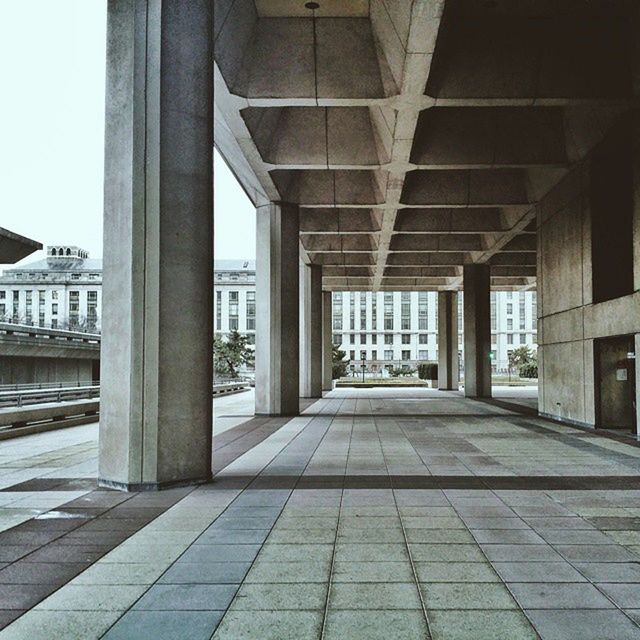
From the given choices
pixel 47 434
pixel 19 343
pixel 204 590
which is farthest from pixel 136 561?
pixel 19 343

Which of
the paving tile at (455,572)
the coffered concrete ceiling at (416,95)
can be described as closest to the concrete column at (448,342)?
the coffered concrete ceiling at (416,95)

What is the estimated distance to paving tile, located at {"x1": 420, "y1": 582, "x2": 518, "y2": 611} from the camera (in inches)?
200

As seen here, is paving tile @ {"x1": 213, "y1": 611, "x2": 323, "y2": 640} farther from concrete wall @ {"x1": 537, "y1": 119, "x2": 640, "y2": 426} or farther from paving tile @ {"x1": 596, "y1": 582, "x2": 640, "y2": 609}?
concrete wall @ {"x1": 537, "y1": 119, "x2": 640, "y2": 426}

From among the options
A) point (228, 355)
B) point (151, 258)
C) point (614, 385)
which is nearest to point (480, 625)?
point (151, 258)

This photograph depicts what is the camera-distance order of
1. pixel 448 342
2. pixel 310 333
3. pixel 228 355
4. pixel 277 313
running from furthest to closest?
1. pixel 228 355
2. pixel 448 342
3. pixel 310 333
4. pixel 277 313

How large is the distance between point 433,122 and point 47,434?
43.0ft

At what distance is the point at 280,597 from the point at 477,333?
113 feet

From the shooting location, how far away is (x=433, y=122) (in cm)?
1958

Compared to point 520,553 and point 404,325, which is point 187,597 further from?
point 404,325

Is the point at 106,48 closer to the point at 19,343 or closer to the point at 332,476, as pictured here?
the point at 332,476

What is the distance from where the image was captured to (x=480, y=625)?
4.68m

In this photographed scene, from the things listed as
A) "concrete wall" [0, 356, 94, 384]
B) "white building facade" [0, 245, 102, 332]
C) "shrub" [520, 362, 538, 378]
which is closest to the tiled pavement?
"concrete wall" [0, 356, 94, 384]

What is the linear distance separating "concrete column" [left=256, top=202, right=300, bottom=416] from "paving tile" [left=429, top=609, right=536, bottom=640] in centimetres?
2020

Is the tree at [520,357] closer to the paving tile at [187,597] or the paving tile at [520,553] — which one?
the paving tile at [520,553]
